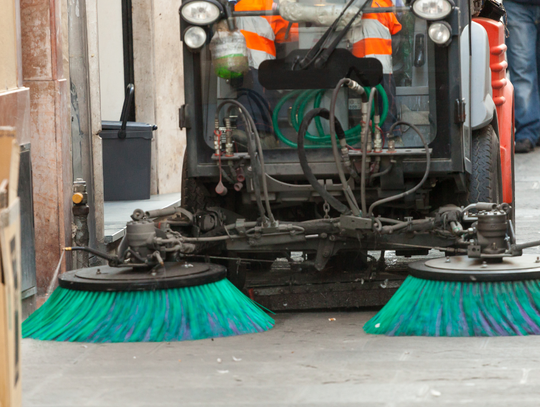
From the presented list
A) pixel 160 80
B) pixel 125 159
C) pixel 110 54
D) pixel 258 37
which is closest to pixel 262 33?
pixel 258 37

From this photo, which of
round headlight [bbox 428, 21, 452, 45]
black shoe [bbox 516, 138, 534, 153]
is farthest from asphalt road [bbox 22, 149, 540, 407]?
black shoe [bbox 516, 138, 534, 153]

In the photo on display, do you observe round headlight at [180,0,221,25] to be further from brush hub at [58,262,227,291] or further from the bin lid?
the bin lid

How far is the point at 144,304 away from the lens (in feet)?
13.2

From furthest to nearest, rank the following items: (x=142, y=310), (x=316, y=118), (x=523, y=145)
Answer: (x=523, y=145)
(x=316, y=118)
(x=142, y=310)

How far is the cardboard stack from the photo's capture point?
7.20 ft

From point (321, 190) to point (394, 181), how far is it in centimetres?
42

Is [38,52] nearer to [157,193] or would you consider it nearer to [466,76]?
[466,76]

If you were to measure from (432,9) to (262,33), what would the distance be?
874 millimetres

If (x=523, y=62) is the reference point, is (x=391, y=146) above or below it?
below

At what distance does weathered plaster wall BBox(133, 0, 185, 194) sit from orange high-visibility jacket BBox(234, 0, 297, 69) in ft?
15.4

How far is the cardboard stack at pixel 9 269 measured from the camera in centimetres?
220

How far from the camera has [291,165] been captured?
15.1ft

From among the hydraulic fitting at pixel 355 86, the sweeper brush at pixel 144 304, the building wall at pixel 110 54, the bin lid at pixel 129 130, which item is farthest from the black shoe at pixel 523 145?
the sweeper brush at pixel 144 304

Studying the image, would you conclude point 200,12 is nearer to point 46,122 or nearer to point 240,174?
point 240,174
